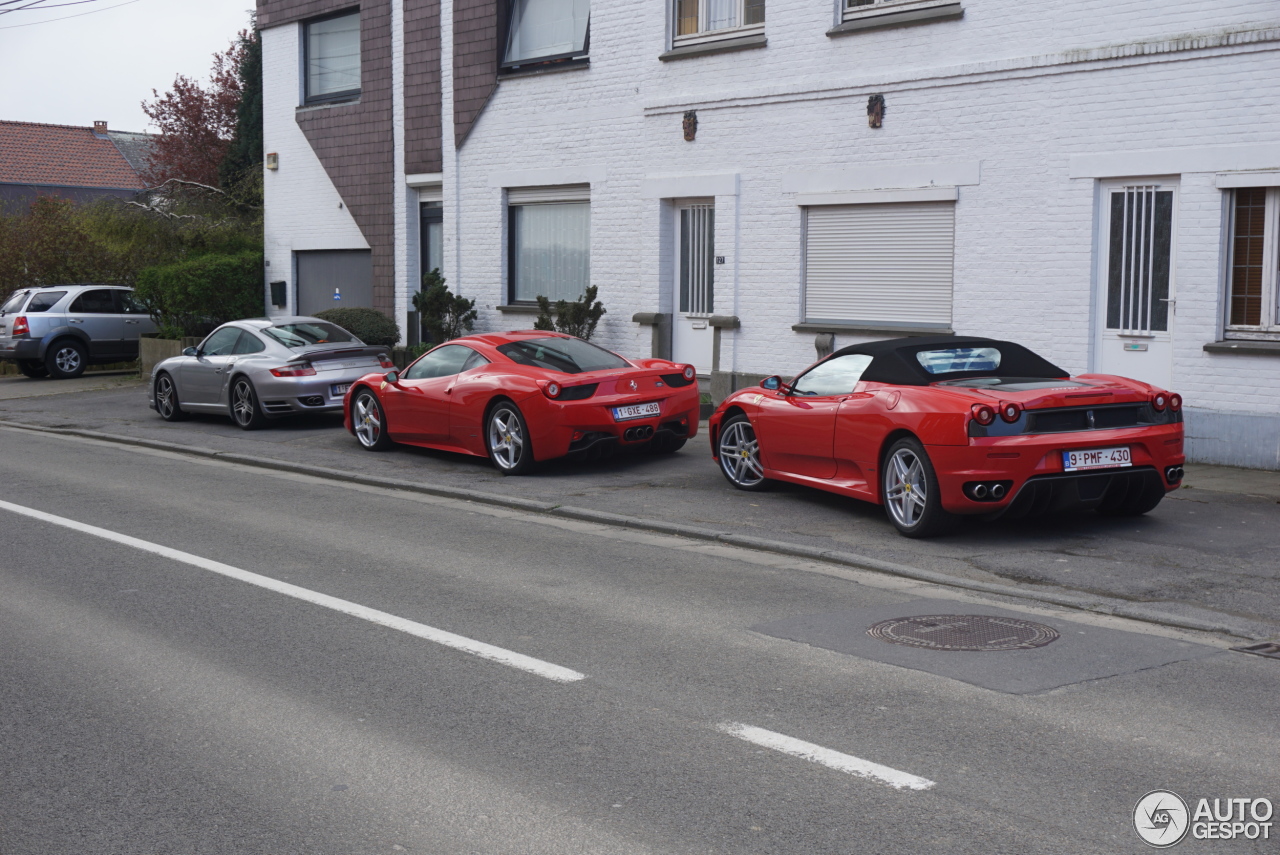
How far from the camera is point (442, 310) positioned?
20.8m

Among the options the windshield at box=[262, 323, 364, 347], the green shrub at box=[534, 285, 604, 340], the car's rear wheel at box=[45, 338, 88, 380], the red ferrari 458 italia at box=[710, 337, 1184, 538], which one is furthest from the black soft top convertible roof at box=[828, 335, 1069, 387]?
the car's rear wheel at box=[45, 338, 88, 380]

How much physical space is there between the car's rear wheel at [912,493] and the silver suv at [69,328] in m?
20.2

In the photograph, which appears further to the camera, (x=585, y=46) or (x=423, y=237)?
(x=423, y=237)

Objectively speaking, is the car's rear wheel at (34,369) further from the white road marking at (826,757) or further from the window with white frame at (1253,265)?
the white road marking at (826,757)

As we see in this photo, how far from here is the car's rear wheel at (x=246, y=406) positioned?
17.0m

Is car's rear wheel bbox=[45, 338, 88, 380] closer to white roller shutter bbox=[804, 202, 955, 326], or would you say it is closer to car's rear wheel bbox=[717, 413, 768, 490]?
white roller shutter bbox=[804, 202, 955, 326]

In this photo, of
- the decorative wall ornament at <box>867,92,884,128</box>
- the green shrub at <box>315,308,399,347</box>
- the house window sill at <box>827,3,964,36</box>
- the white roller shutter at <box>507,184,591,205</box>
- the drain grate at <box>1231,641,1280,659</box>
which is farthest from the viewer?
the green shrub at <box>315,308,399,347</box>

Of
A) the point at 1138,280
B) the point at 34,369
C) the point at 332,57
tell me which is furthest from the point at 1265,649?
the point at 34,369

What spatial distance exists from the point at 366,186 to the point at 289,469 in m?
10.5

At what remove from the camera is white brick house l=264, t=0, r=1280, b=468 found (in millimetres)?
12789

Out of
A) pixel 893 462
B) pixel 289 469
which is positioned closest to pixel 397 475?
pixel 289 469

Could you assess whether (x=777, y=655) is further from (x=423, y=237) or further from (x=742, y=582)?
(x=423, y=237)

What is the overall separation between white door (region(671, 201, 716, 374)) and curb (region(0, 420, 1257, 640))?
626 cm

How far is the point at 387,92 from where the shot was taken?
22453 mm
